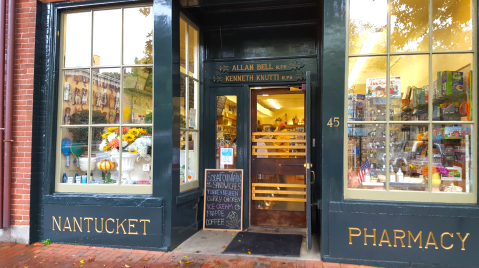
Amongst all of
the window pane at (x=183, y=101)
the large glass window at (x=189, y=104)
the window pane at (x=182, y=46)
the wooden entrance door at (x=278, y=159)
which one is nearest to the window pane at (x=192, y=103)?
the large glass window at (x=189, y=104)

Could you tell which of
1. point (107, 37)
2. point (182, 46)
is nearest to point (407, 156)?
point (182, 46)

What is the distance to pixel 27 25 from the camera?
4.67 meters

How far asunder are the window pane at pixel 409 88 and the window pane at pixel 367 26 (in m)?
0.32

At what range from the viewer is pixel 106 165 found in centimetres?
461

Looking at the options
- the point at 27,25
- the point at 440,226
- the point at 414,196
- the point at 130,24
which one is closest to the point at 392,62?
the point at 414,196

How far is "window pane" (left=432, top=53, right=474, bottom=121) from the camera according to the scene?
3.79 m

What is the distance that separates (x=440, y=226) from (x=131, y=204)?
12.8ft

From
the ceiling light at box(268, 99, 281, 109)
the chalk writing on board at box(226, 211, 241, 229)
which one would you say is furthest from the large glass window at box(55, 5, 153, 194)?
the ceiling light at box(268, 99, 281, 109)

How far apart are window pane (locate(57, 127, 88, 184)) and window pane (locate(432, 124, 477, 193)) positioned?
15.5ft

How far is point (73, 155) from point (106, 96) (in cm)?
103

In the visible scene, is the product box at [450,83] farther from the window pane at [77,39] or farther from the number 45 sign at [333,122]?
the window pane at [77,39]

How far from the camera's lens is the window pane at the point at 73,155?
467cm

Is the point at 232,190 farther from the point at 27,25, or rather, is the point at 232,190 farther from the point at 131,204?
the point at 27,25

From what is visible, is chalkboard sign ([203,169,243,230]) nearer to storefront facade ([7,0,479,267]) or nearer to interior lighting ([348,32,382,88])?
storefront facade ([7,0,479,267])
